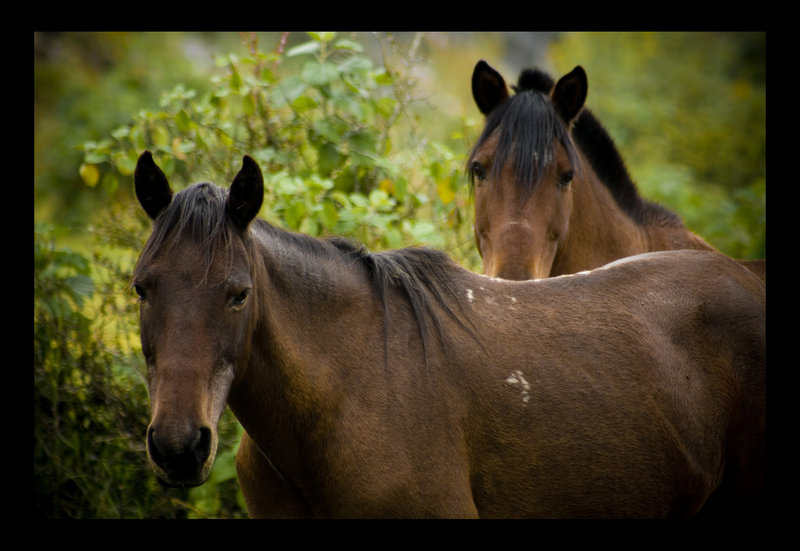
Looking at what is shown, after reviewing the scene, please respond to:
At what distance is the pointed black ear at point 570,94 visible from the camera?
4.61 metres

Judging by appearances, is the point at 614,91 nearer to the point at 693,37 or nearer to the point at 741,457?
the point at 693,37

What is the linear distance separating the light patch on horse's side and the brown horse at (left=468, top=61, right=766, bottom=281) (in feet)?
3.68

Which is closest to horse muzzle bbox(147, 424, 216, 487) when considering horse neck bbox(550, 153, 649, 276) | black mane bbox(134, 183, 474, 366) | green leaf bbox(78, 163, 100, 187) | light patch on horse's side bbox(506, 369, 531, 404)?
black mane bbox(134, 183, 474, 366)

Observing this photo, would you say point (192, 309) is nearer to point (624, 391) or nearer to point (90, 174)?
point (624, 391)

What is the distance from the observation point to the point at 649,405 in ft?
10.8

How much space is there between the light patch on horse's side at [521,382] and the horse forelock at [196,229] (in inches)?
52.4

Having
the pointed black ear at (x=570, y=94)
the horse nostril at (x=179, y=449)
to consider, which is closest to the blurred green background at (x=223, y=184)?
the pointed black ear at (x=570, y=94)

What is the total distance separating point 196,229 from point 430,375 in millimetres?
1137

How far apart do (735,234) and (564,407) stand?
6.46 m

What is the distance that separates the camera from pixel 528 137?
448cm

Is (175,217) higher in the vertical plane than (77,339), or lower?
higher

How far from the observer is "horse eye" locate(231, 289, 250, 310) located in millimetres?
2645

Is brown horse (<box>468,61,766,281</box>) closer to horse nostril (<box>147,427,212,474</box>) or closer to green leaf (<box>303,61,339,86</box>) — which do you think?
green leaf (<box>303,61,339,86</box>)

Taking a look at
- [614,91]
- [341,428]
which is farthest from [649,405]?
[614,91]
